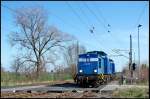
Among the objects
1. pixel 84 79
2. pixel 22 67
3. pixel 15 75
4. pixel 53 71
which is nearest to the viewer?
pixel 84 79

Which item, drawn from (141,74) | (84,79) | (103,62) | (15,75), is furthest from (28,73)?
(84,79)

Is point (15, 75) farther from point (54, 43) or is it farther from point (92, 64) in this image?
point (92, 64)

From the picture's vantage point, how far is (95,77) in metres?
41.0

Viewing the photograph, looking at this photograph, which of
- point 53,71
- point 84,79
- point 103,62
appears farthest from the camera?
point 53,71

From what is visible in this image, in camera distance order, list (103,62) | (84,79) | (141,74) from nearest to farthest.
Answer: (84,79)
(103,62)
(141,74)

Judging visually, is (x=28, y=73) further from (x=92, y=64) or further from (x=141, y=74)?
(x=92, y=64)

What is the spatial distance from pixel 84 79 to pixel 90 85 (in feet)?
6.77

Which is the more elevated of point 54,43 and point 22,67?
point 54,43

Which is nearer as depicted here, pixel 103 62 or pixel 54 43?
pixel 103 62

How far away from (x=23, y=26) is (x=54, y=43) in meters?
A: 7.49

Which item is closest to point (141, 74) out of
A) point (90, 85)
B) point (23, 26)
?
point (90, 85)

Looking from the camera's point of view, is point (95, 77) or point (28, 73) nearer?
point (95, 77)

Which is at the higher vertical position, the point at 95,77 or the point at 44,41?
the point at 44,41

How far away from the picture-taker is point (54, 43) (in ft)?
265
